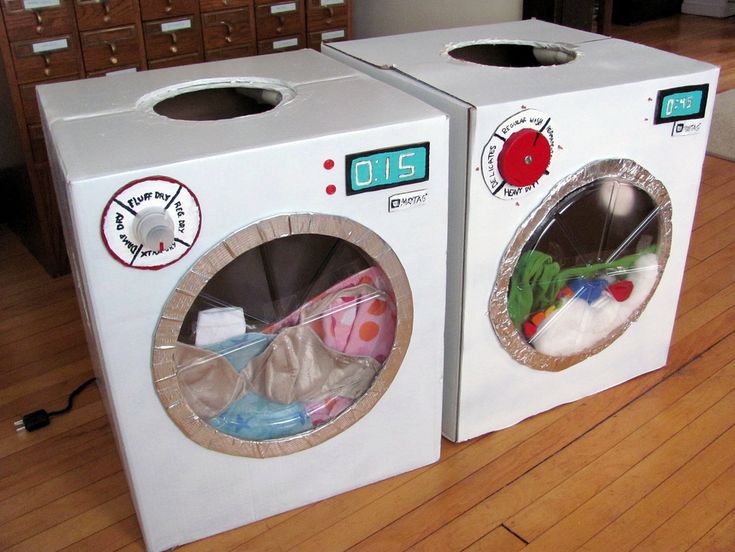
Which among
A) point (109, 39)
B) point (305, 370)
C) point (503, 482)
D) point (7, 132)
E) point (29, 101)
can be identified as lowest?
point (503, 482)

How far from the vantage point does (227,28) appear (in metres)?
2.02

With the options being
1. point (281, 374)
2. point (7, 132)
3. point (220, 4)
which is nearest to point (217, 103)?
point (281, 374)

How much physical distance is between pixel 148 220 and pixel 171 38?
3.73 feet

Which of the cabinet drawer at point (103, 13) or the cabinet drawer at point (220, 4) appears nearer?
the cabinet drawer at point (103, 13)

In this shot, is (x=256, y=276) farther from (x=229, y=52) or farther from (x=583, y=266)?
(x=229, y=52)

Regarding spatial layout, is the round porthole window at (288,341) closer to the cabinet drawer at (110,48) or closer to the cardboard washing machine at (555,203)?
the cardboard washing machine at (555,203)

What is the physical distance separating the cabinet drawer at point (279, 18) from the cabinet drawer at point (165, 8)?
0.19m

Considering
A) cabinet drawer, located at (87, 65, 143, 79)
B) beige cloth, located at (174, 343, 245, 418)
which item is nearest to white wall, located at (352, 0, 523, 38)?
cabinet drawer, located at (87, 65, 143, 79)

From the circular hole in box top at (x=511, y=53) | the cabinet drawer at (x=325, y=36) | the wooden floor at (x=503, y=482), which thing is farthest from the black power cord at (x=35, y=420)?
the cabinet drawer at (x=325, y=36)

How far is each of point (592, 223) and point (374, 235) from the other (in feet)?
1.41

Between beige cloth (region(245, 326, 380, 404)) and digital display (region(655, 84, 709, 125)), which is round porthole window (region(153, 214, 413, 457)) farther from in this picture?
digital display (region(655, 84, 709, 125))

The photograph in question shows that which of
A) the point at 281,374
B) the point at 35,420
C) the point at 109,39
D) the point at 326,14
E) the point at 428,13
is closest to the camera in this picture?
the point at 281,374

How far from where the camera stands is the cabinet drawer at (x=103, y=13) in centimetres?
176

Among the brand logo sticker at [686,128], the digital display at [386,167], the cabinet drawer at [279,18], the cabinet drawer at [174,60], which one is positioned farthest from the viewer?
the cabinet drawer at [279,18]
